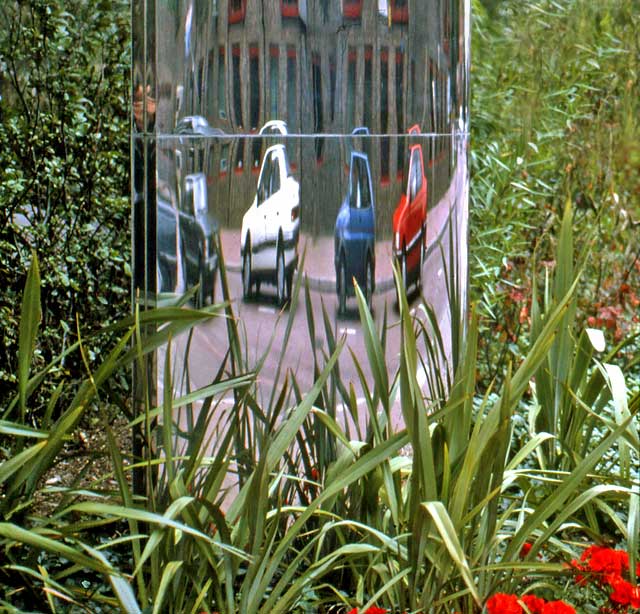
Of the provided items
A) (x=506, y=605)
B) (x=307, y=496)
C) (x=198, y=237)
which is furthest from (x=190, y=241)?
(x=506, y=605)

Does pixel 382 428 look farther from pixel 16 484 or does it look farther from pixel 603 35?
pixel 603 35

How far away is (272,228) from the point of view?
102 inches

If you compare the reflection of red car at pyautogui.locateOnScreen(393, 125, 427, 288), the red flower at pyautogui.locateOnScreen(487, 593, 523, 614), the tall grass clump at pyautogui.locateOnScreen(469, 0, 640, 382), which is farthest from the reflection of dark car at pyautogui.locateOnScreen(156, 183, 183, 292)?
the tall grass clump at pyautogui.locateOnScreen(469, 0, 640, 382)

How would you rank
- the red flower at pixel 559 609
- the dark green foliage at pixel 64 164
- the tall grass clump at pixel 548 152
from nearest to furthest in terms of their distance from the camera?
the red flower at pixel 559 609 < the dark green foliage at pixel 64 164 < the tall grass clump at pixel 548 152

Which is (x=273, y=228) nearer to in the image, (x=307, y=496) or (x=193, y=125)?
(x=193, y=125)

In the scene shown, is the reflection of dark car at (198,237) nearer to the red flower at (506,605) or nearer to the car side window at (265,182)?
the car side window at (265,182)

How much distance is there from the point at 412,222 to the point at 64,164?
172 cm

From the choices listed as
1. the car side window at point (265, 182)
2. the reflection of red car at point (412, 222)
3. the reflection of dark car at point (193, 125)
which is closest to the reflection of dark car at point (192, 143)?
the reflection of dark car at point (193, 125)

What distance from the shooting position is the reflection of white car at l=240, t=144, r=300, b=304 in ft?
8.44

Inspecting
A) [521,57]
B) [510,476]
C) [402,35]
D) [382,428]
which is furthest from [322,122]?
[521,57]

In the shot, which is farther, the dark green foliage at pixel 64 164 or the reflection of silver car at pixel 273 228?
the dark green foliage at pixel 64 164

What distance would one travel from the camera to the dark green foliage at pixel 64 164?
3924 millimetres

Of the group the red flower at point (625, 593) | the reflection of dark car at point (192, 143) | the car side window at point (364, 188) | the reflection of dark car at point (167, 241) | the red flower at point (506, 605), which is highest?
the reflection of dark car at point (192, 143)

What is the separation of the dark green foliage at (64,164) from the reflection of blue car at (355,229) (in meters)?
1.52
